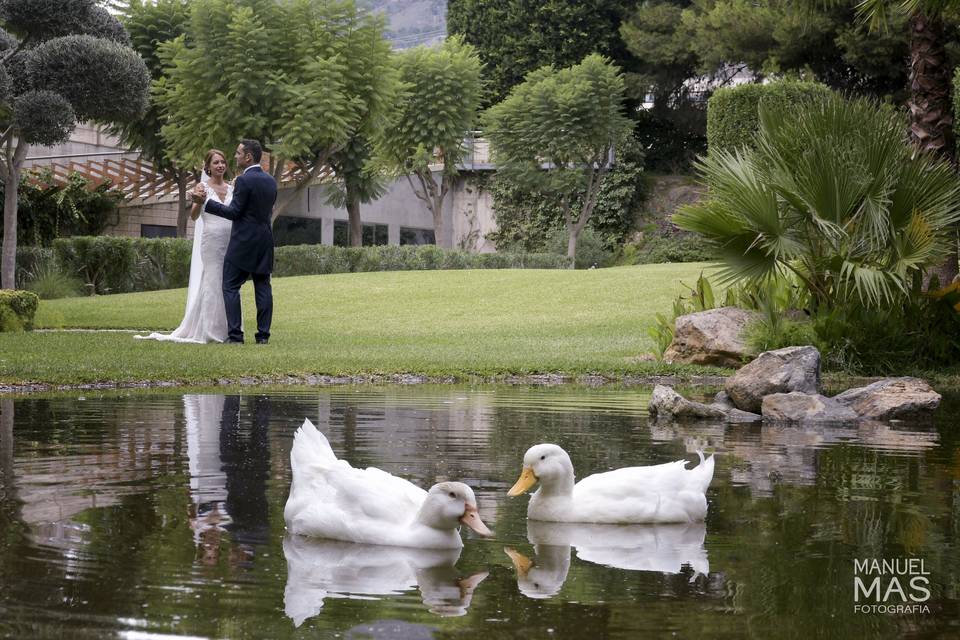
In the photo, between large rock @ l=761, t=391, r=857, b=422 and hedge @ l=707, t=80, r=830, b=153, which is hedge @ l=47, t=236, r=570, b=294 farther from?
large rock @ l=761, t=391, r=857, b=422

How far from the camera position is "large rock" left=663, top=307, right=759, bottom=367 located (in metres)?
16.1

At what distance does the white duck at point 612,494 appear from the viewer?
5.67 metres

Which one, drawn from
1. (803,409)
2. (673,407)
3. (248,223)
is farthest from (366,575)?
(248,223)

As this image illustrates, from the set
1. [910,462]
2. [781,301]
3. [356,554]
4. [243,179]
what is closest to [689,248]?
[781,301]

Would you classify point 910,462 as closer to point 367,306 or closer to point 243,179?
point 243,179

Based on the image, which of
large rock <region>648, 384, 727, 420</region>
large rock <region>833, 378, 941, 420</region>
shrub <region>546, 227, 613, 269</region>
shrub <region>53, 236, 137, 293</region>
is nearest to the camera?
large rock <region>648, 384, 727, 420</region>

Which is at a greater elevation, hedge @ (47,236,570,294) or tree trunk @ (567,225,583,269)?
tree trunk @ (567,225,583,269)

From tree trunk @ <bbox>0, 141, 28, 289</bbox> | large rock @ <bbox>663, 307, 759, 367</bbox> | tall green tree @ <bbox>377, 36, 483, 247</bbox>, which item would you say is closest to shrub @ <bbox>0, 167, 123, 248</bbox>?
tree trunk @ <bbox>0, 141, 28, 289</bbox>

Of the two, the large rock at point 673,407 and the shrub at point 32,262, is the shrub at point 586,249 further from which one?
the large rock at point 673,407

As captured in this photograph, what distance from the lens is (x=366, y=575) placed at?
4.64 m

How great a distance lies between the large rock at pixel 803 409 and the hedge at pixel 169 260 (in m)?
25.2

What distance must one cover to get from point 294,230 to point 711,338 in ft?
118

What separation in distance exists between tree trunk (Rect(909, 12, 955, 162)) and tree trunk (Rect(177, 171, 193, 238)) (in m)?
29.2

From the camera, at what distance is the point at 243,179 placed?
51.4 feet
